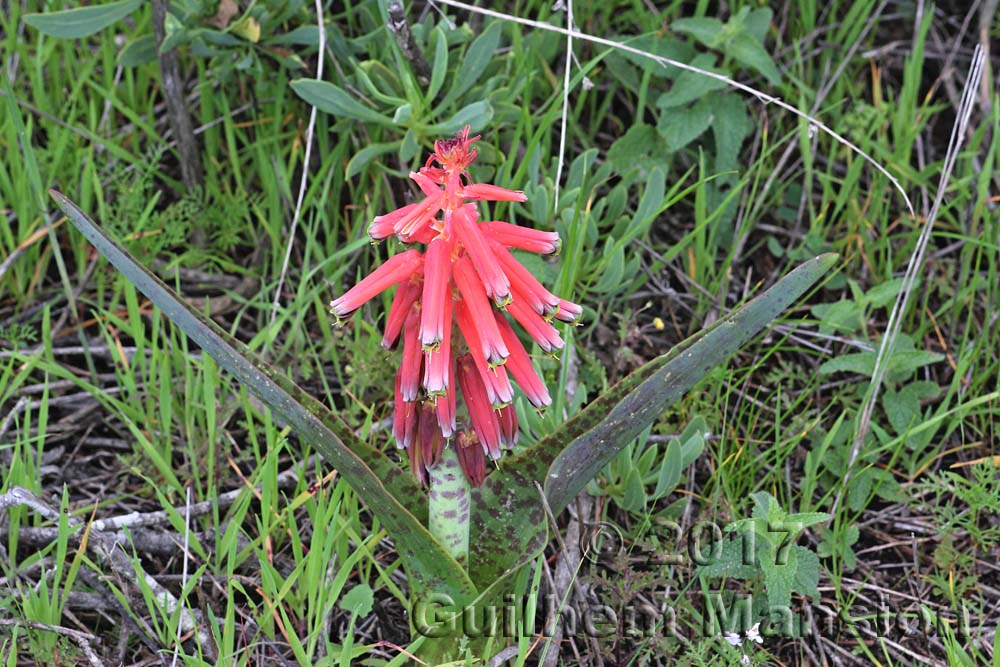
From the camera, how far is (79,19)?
4.10m

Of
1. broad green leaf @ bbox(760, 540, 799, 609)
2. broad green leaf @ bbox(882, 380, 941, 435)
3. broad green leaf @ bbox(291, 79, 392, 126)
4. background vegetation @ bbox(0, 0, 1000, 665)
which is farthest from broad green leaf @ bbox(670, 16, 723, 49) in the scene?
broad green leaf @ bbox(760, 540, 799, 609)

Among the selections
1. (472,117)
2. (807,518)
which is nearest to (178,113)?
(472,117)

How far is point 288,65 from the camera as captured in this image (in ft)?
14.5

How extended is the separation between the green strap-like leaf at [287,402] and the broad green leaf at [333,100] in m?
1.38

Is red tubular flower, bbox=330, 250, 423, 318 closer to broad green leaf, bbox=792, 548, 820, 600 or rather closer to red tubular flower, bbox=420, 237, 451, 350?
red tubular flower, bbox=420, 237, 451, 350

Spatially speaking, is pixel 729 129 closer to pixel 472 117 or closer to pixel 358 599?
pixel 472 117

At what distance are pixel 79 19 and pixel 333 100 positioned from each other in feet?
3.47

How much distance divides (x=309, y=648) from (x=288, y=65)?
2.48 metres

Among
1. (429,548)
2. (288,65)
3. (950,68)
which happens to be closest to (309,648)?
(429,548)

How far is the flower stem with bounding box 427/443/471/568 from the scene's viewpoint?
2973 millimetres

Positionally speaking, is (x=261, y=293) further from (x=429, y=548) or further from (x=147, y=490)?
(x=429, y=548)

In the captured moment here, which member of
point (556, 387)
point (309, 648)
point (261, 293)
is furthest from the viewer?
point (261, 293)

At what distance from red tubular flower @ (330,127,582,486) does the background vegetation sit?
1.75ft

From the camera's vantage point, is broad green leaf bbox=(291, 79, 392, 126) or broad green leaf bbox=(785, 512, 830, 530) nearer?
broad green leaf bbox=(785, 512, 830, 530)
